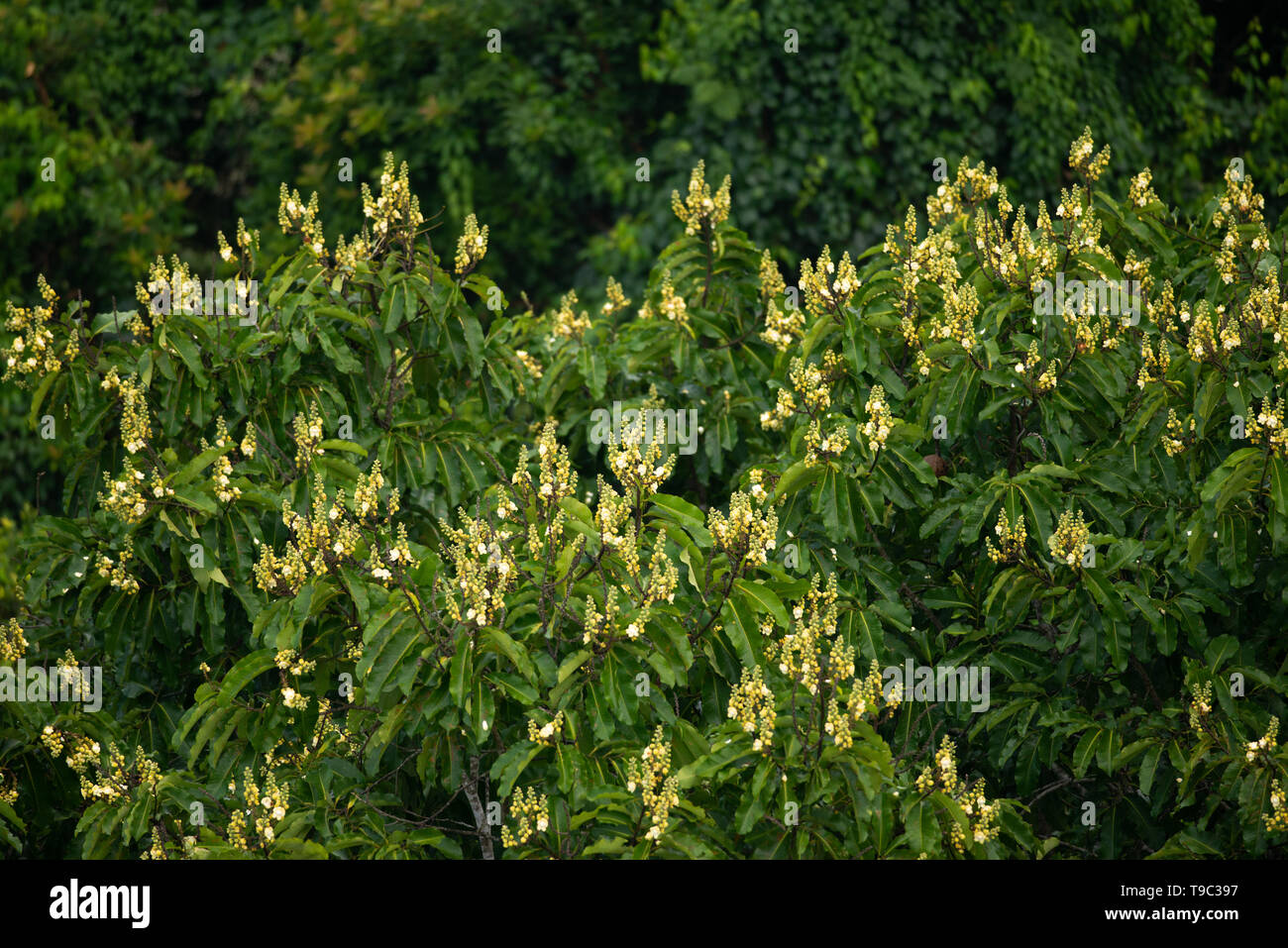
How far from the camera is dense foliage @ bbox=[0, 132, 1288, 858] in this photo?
17.7 ft

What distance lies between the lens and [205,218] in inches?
603

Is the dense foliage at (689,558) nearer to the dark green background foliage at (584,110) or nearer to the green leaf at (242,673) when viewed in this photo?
the green leaf at (242,673)

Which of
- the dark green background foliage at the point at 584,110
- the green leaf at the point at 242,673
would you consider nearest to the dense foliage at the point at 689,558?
the green leaf at the point at 242,673

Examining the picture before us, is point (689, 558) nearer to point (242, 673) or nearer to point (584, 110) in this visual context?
point (242, 673)

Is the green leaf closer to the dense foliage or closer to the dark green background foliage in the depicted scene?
the dense foliage

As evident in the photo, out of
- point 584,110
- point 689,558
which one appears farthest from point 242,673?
point 584,110

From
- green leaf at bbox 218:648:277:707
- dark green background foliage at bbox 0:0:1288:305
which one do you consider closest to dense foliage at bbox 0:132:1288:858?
green leaf at bbox 218:648:277:707

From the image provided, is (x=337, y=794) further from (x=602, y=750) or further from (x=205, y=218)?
(x=205, y=218)

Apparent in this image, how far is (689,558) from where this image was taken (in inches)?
221

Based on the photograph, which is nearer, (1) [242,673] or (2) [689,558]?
(2) [689,558]

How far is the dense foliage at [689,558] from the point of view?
5.40 m

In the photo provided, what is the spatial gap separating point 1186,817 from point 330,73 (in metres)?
10.4
